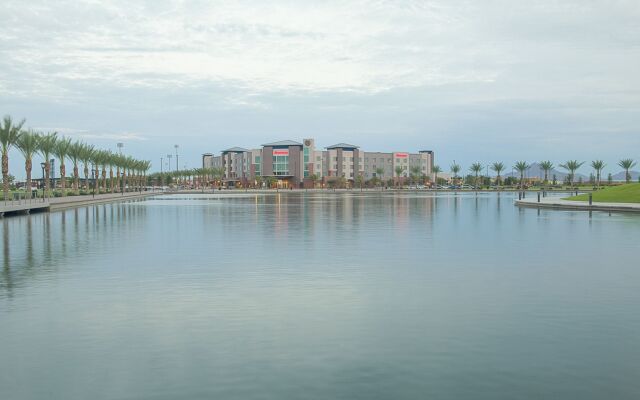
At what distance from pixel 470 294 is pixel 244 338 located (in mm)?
5453

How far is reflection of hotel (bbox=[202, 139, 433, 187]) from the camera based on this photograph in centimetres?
17862

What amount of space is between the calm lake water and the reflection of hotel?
15805 cm

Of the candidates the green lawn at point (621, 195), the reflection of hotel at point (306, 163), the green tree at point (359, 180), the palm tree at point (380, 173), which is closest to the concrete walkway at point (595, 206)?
the green lawn at point (621, 195)

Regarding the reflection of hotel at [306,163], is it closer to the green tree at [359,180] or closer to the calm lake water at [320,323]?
the green tree at [359,180]

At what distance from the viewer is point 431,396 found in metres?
6.75

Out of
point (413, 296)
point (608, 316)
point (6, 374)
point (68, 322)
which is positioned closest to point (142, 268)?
point (68, 322)

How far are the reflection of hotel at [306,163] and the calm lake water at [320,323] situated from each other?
158046 millimetres

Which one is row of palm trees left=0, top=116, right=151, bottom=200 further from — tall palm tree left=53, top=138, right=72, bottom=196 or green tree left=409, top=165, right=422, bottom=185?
green tree left=409, top=165, right=422, bottom=185

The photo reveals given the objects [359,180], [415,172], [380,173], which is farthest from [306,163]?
[415,172]

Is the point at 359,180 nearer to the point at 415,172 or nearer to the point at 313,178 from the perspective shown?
the point at 313,178

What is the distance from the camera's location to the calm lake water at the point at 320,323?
717 centimetres

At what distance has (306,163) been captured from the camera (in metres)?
178

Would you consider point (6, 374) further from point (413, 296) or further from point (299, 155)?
point (299, 155)

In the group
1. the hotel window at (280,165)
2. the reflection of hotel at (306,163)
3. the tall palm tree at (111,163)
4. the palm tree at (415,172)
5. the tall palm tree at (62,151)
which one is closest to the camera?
the tall palm tree at (62,151)
